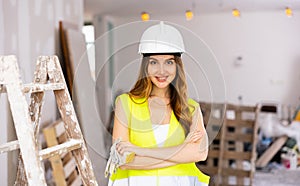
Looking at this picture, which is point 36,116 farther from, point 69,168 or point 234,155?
point 234,155

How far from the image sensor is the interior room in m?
1.20

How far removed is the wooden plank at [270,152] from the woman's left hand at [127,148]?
14.9 feet

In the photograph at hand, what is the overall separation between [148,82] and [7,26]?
1346mm

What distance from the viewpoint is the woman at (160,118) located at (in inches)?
45.1

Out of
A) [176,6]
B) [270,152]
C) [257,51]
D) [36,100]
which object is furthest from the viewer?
[257,51]

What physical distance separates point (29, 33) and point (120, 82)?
1.63m

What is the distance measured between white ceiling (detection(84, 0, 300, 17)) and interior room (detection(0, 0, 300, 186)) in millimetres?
17

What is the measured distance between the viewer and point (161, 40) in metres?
1.12

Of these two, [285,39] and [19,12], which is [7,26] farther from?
[285,39]

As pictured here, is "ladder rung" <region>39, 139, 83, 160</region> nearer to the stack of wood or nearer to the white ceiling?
the stack of wood

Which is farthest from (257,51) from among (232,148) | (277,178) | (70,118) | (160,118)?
(160,118)

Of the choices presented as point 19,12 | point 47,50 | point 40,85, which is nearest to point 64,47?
point 47,50

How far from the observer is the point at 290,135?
5445 mm

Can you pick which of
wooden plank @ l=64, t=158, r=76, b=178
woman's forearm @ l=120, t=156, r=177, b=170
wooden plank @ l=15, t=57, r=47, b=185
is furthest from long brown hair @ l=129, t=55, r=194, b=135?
wooden plank @ l=64, t=158, r=76, b=178
